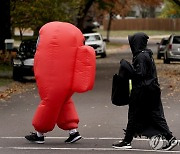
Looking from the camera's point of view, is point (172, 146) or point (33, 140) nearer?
point (172, 146)

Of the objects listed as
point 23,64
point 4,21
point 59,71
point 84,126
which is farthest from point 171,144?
point 4,21

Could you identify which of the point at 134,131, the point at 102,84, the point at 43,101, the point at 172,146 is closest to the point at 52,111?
the point at 43,101

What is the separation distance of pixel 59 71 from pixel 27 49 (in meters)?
15.2

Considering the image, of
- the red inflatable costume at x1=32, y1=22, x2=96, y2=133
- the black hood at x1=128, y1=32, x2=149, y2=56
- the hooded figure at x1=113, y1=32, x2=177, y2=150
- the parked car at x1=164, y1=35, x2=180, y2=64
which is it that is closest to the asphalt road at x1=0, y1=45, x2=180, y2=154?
the hooded figure at x1=113, y1=32, x2=177, y2=150

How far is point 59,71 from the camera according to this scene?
31.2 feet

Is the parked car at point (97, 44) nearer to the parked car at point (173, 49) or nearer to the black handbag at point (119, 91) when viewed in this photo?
the parked car at point (173, 49)

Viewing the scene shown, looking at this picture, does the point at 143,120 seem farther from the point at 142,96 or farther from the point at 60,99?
the point at 60,99

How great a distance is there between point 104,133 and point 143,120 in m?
1.94

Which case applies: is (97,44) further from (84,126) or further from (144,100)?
(144,100)

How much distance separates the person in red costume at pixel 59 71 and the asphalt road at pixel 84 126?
571 millimetres

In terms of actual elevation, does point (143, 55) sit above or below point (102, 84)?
above

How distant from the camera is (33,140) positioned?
386 inches

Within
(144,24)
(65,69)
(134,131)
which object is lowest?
(144,24)

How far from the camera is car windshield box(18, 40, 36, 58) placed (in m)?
24.0
